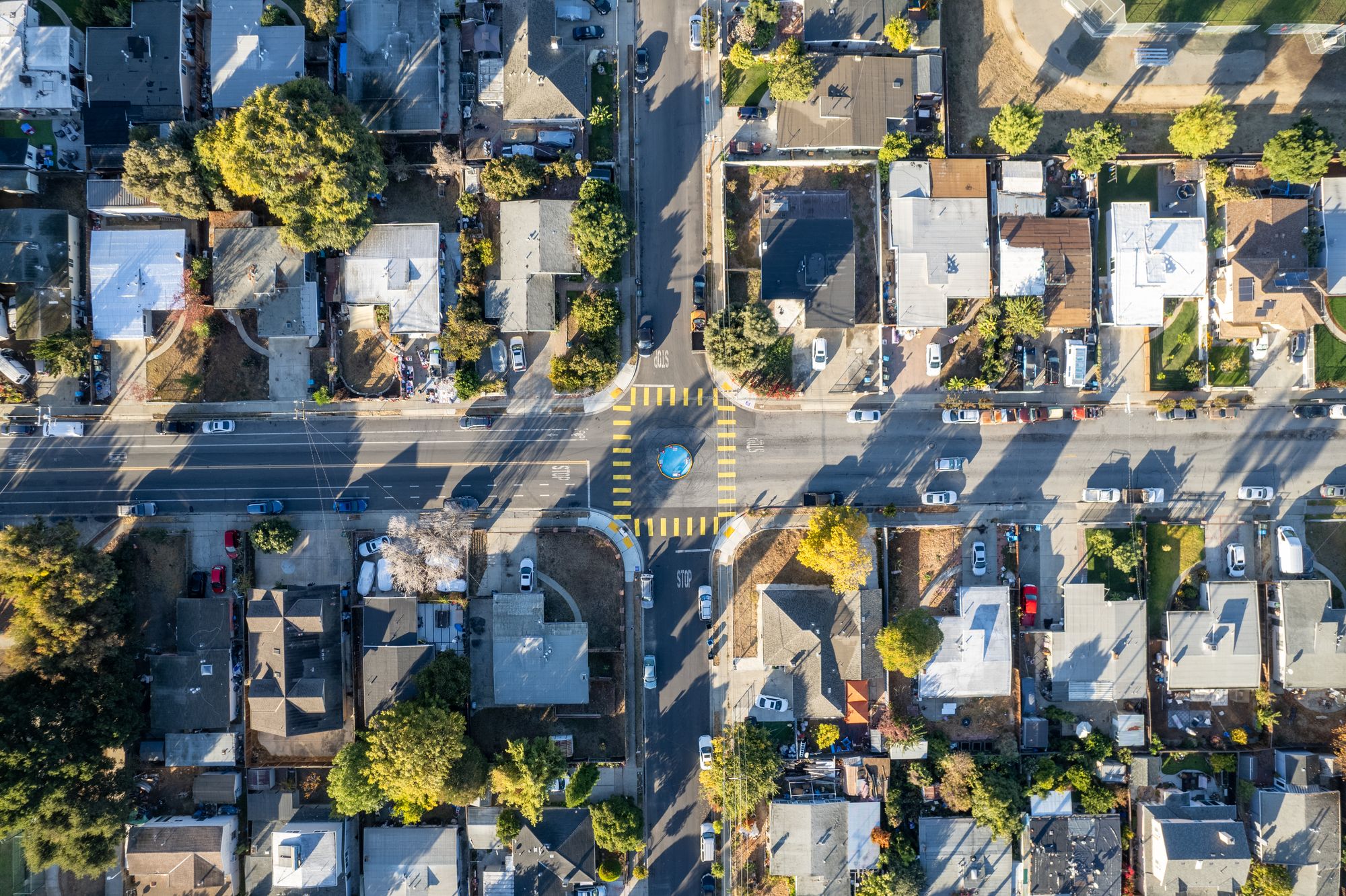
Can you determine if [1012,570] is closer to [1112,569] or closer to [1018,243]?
[1112,569]

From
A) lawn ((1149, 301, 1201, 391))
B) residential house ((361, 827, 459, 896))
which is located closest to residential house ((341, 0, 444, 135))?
residential house ((361, 827, 459, 896))

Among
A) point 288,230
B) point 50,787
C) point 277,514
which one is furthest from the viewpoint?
point 277,514

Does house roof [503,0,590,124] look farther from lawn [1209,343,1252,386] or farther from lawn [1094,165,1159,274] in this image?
lawn [1209,343,1252,386]

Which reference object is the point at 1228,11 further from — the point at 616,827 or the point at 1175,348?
the point at 616,827

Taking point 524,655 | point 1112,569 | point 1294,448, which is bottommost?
point 524,655

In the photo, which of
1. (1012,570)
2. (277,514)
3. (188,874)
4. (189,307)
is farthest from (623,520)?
(188,874)
